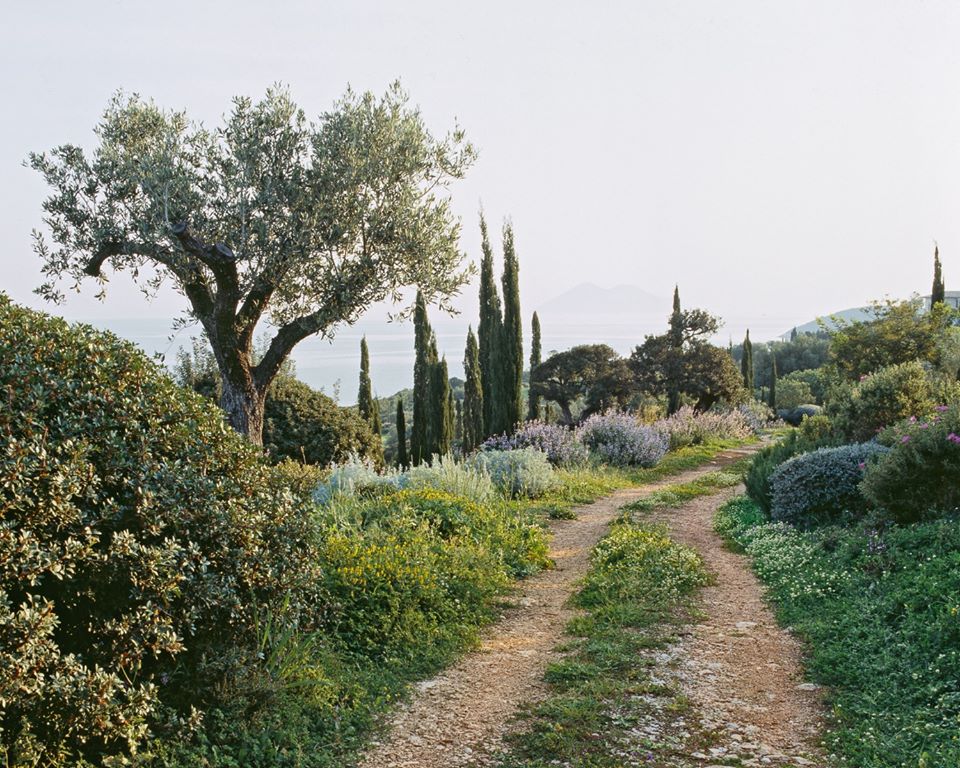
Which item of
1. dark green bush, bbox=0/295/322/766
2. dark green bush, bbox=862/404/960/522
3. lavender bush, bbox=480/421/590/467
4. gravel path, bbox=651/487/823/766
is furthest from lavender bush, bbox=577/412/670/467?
dark green bush, bbox=0/295/322/766

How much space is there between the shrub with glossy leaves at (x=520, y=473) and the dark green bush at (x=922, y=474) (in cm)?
577

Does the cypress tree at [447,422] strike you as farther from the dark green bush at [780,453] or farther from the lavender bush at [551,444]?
the dark green bush at [780,453]

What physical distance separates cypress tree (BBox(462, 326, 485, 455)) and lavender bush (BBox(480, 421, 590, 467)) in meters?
7.82

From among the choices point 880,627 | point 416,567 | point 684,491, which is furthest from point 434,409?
point 880,627

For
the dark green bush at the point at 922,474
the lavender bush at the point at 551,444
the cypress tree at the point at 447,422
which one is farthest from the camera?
the cypress tree at the point at 447,422

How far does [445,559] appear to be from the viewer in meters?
7.36

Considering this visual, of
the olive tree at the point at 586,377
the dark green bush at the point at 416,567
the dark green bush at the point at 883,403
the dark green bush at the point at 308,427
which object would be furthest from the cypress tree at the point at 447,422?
the dark green bush at the point at 416,567

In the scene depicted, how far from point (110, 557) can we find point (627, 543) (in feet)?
20.8

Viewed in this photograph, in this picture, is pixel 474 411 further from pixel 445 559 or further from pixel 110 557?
pixel 110 557

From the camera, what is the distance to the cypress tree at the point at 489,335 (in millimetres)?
22969

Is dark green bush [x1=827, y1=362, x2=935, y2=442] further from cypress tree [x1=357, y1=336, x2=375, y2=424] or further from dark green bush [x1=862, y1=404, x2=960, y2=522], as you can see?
cypress tree [x1=357, y1=336, x2=375, y2=424]

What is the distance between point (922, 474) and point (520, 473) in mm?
6515

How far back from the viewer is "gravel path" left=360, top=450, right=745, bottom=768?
14.4ft

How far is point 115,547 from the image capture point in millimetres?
3791
